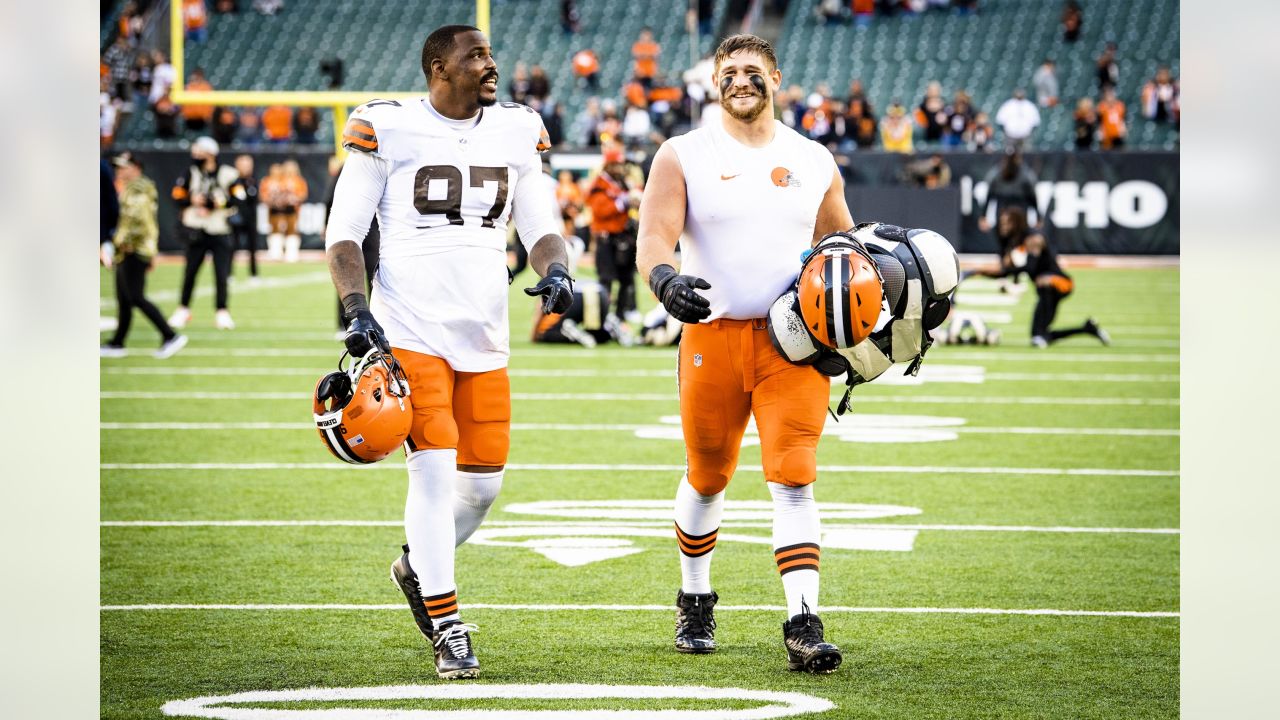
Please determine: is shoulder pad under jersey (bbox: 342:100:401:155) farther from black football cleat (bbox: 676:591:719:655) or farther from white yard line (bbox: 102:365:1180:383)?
white yard line (bbox: 102:365:1180:383)

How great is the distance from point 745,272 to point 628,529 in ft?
8.60

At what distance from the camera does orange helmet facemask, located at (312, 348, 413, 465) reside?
4.81 m

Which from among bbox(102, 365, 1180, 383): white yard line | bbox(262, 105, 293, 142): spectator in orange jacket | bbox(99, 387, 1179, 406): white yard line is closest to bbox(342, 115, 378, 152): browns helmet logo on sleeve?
bbox(99, 387, 1179, 406): white yard line

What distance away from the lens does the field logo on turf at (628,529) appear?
23.5ft

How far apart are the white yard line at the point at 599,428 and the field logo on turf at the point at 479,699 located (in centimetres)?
593

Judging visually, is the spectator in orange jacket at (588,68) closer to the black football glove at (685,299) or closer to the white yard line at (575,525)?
the white yard line at (575,525)

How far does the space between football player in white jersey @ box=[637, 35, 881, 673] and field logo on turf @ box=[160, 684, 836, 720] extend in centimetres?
39

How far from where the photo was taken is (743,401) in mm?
5215

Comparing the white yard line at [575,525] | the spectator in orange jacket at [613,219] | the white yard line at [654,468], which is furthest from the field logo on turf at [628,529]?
the spectator in orange jacket at [613,219]

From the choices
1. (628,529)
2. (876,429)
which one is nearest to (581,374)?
(876,429)

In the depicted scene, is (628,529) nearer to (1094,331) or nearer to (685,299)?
(685,299)
